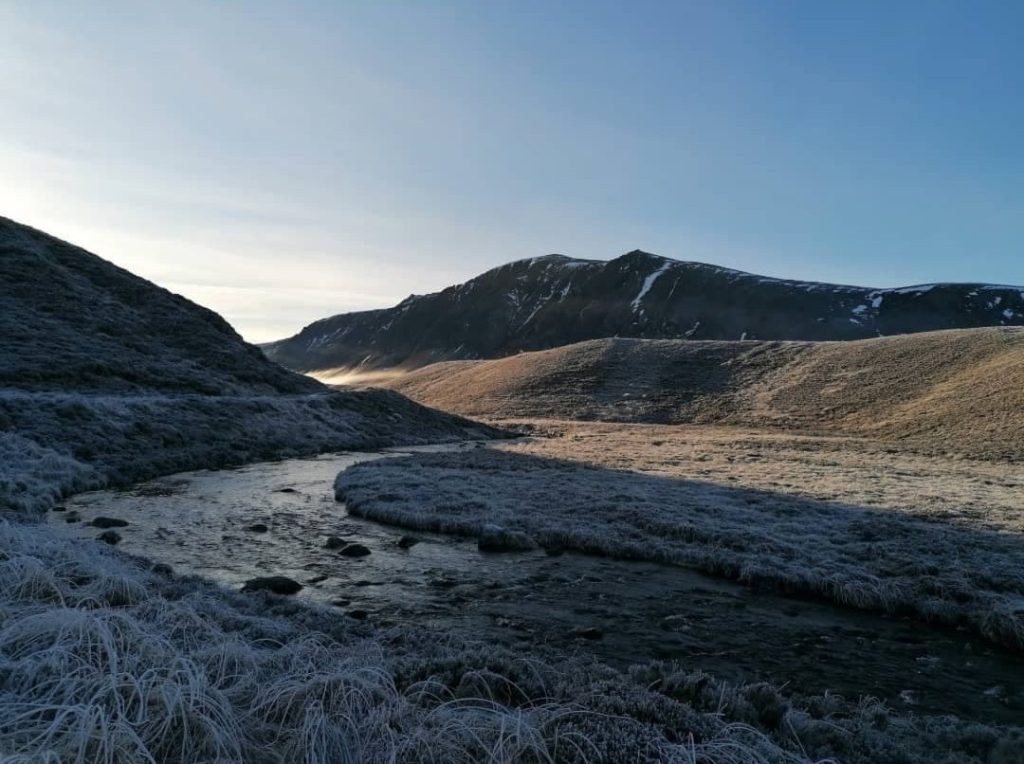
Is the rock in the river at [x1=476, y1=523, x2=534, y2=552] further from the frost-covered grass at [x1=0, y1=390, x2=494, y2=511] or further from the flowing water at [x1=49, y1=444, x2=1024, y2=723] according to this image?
the frost-covered grass at [x1=0, y1=390, x2=494, y2=511]

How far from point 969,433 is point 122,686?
5749cm

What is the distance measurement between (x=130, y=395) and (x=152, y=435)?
9.81 metres

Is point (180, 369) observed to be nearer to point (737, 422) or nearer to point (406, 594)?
point (406, 594)

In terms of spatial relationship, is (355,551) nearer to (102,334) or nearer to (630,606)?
(630,606)

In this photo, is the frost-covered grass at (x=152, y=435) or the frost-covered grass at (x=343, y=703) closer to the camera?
the frost-covered grass at (x=343, y=703)

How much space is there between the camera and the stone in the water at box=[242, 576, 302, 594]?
1369 cm

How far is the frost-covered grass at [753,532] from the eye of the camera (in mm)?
14133

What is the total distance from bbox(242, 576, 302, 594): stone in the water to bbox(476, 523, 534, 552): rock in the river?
597 cm

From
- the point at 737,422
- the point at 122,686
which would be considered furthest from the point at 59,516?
the point at 737,422

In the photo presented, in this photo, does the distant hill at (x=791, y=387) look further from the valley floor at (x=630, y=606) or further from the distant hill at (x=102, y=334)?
the distant hill at (x=102, y=334)

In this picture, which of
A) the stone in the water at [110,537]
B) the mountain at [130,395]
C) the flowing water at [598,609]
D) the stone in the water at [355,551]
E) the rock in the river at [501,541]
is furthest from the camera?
the mountain at [130,395]

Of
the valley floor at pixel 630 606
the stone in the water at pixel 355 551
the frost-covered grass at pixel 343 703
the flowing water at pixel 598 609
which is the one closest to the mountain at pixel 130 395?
the valley floor at pixel 630 606

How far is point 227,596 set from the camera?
12.3m

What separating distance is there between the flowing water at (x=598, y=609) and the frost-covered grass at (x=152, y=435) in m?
6.07
